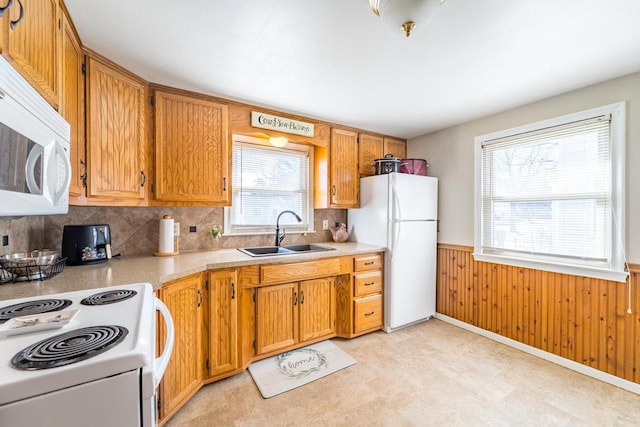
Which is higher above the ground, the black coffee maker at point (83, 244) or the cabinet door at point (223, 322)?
the black coffee maker at point (83, 244)

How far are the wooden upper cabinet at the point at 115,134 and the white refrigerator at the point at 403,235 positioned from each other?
2.21 meters

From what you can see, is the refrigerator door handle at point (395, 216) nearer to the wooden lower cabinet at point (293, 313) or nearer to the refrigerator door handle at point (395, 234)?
the refrigerator door handle at point (395, 234)

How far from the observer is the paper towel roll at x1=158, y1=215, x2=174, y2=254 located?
219 centimetres

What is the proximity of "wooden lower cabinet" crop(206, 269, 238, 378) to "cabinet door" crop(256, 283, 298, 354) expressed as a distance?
0.81 feet

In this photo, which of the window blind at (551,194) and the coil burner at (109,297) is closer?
the coil burner at (109,297)

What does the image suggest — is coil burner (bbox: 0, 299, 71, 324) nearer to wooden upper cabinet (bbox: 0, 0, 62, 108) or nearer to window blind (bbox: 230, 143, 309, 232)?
wooden upper cabinet (bbox: 0, 0, 62, 108)

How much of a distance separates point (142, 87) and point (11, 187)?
1.60m

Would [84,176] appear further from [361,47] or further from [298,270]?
[361,47]

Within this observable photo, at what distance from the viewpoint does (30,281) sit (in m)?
1.36

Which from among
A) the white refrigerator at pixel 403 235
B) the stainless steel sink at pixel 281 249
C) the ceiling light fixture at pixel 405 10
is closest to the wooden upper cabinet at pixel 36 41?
the ceiling light fixture at pixel 405 10

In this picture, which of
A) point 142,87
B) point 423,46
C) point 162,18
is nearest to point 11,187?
point 162,18

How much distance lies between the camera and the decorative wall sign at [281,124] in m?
2.54

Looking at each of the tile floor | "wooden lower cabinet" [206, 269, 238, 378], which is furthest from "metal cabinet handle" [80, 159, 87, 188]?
the tile floor

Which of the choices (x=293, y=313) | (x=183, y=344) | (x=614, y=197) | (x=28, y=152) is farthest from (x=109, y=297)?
(x=614, y=197)
